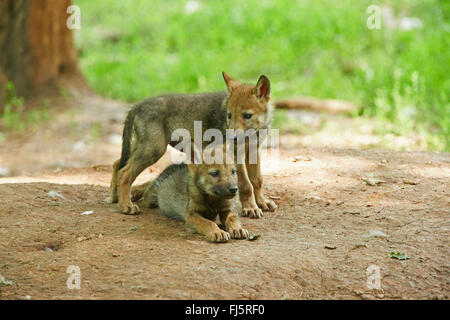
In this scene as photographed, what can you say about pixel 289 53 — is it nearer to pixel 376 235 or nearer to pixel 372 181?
pixel 372 181

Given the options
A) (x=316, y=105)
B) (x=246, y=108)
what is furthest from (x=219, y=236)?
(x=316, y=105)

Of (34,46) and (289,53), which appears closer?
(34,46)

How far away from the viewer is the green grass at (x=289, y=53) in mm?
9281

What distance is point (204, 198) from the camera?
490 centimetres

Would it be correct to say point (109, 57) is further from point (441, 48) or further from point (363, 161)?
point (363, 161)

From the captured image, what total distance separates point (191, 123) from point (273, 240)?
1.61 metres

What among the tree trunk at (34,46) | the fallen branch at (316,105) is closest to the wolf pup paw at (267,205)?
the fallen branch at (316,105)

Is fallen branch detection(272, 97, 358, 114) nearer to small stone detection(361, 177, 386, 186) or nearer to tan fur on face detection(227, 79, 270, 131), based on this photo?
small stone detection(361, 177, 386, 186)

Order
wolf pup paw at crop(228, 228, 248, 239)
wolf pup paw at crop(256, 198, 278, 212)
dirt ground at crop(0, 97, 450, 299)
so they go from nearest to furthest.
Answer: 1. dirt ground at crop(0, 97, 450, 299)
2. wolf pup paw at crop(228, 228, 248, 239)
3. wolf pup paw at crop(256, 198, 278, 212)

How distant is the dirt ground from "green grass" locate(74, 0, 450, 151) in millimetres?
2978

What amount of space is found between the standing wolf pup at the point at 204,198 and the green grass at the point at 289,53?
4.38 meters

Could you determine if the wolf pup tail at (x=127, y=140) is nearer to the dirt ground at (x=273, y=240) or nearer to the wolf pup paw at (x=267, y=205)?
the dirt ground at (x=273, y=240)

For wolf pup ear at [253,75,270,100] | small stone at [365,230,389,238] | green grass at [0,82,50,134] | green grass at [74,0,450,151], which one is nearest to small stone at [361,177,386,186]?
small stone at [365,230,389,238]

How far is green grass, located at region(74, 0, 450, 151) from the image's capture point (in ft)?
30.5
